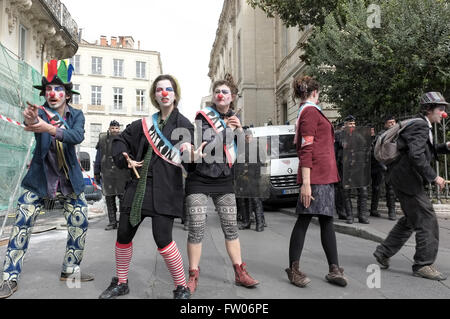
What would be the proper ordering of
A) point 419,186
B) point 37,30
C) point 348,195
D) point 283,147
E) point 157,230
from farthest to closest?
point 37,30
point 283,147
point 348,195
point 419,186
point 157,230

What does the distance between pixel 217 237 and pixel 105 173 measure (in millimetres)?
2713

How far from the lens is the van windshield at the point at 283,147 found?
36.0ft

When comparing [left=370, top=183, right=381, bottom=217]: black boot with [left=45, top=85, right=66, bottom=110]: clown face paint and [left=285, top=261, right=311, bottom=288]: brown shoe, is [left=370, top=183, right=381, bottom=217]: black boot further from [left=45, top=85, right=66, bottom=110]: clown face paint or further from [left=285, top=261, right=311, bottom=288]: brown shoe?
[left=45, top=85, right=66, bottom=110]: clown face paint

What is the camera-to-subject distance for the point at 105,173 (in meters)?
7.82

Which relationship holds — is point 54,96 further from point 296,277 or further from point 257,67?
point 257,67

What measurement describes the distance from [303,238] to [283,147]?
747 centimetres

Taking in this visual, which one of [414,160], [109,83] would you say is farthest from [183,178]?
[109,83]

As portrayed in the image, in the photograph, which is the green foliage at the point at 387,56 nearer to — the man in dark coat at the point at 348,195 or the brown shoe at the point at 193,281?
the man in dark coat at the point at 348,195

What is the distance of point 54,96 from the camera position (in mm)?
3852

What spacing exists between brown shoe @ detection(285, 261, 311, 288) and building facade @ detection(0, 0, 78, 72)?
11.2m

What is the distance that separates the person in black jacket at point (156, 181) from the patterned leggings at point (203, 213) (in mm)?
190

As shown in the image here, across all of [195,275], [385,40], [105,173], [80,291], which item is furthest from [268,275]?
[385,40]

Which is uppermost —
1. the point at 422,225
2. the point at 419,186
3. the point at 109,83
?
the point at 109,83

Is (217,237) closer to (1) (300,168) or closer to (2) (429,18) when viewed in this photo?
(1) (300,168)
